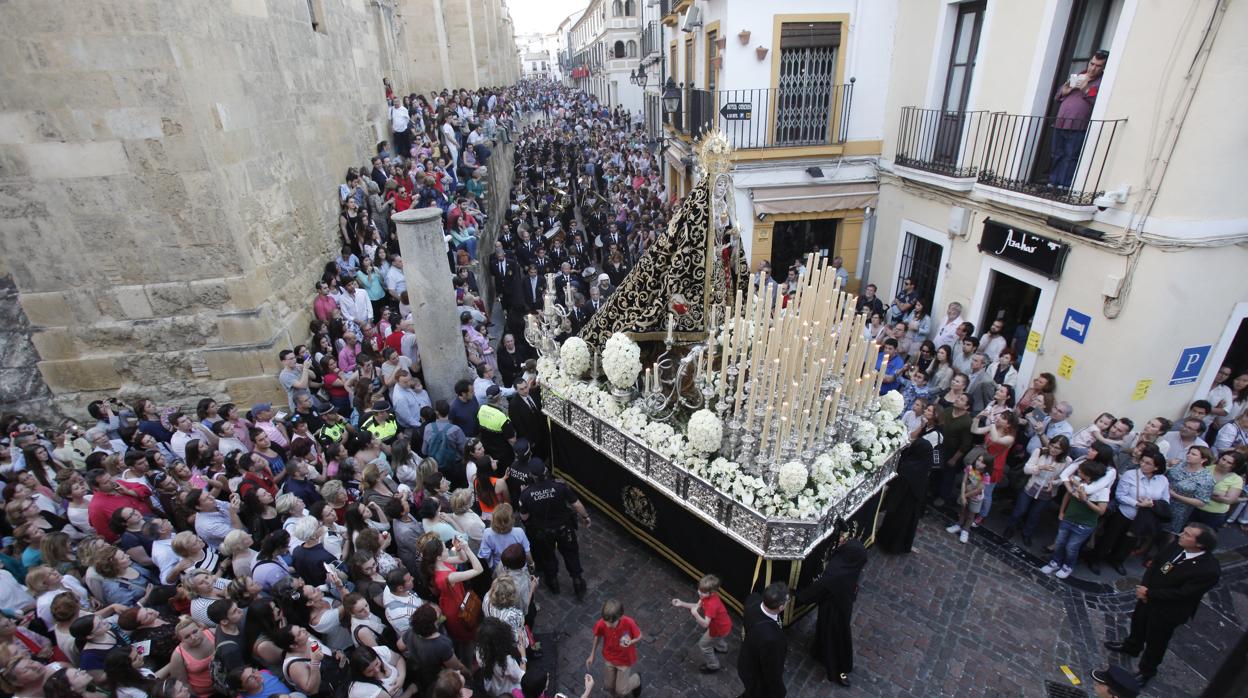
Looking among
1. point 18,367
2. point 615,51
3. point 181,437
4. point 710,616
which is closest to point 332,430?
point 181,437

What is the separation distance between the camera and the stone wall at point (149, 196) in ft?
21.1

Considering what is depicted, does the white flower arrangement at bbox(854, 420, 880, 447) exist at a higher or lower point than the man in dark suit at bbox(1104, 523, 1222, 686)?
higher

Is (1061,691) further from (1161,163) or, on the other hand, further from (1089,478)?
(1161,163)

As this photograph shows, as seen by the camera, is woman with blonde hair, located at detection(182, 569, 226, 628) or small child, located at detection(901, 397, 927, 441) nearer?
woman with blonde hair, located at detection(182, 569, 226, 628)

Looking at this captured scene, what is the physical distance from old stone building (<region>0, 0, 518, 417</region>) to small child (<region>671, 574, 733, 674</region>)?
641cm

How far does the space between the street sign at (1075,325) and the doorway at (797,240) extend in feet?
17.4

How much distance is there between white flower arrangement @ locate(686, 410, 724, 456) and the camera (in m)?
5.21

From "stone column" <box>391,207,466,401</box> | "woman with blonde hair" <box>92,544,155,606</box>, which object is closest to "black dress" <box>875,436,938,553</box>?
"stone column" <box>391,207,466,401</box>

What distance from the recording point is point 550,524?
18.1 ft

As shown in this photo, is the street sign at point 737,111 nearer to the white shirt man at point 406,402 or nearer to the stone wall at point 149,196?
the stone wall at point 149,196

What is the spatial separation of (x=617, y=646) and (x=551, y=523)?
1.39 m

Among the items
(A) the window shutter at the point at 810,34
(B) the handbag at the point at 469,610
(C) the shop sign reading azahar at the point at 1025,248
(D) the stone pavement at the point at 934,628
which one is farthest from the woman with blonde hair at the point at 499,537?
(A) the window shutter at the point at 810,34

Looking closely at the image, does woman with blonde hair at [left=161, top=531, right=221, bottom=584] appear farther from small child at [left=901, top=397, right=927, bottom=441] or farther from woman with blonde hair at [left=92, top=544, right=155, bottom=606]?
small child at [left=901, top=397, right=927, bottom=441]

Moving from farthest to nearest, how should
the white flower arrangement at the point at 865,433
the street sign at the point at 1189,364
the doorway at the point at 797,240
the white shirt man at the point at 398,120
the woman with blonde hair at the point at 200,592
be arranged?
the white shirt man at the point at 398,120 → the doorway at the point at 797,240 → the street sign at the point at 1189,364 → the white flower arrangement at the point at 865,433 → the woman with blonde hair at the point at 200,592
